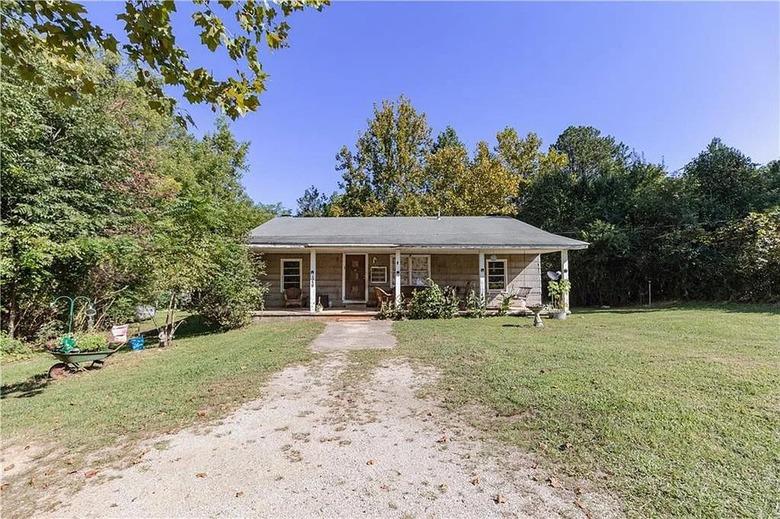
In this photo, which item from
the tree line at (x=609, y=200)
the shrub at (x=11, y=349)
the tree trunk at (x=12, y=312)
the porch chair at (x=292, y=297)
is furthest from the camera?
the tree line at (x=609, y=200)

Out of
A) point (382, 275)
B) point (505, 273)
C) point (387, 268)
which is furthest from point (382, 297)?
point (505, 273)

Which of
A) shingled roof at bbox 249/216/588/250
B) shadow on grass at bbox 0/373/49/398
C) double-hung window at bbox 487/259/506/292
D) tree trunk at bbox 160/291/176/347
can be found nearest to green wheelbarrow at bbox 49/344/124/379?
shadow on grass at bbox 0/373/49/398

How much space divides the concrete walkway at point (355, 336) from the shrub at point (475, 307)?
2.73m

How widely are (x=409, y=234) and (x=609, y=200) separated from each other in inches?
466

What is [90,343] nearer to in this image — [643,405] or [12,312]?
[12,312]

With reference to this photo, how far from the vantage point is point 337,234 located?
48.9 ft

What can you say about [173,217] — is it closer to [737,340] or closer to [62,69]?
[62,69]

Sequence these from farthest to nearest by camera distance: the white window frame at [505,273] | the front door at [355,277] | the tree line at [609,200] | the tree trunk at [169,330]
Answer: the tree line at [609,200], the front door at [355,277], the white window frame at [505,273], the tree trunk at [169,330]

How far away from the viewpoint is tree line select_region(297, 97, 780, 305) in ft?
54.1

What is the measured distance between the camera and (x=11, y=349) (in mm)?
9766

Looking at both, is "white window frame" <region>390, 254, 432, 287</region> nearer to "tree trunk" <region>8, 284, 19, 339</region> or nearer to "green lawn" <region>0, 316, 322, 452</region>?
"green lawn" <region>0, 316, 322, 452</region>

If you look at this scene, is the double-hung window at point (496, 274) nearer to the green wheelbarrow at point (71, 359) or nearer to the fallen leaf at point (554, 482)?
the green wheelbarrow at point (71, 359)

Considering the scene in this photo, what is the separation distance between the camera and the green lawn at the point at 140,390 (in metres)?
4.38

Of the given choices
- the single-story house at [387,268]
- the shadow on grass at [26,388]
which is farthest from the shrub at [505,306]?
the shadow on grass at [26,388]
